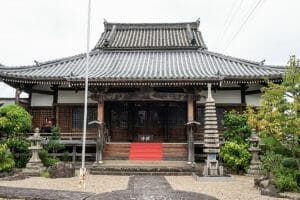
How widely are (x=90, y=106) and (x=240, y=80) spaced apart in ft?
30.4

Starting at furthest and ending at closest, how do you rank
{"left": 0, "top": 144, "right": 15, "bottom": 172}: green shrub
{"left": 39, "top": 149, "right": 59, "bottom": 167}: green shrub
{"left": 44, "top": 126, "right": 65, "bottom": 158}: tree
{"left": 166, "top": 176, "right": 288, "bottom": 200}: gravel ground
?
{"left": 44, "top": 126, "right": 65, "bottom": 158}: tree < {"left": 39, "top": 149, "right": 59, "bottom": 167}: green shrub < {"left": 0, "top": 144, "right": 15, "bottom": 172}: green shrub < {"left": 166, "top": 176, "right": 288, "bottom": 200}: gravel ground

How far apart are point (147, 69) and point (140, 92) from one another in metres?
2.33

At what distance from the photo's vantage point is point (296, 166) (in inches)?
431

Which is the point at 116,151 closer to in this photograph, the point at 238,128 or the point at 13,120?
the point at 13,120

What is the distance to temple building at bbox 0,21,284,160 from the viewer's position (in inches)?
679

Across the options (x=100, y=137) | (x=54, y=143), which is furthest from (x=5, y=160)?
(x=100, y=137)

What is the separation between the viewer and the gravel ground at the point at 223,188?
952 centimetres

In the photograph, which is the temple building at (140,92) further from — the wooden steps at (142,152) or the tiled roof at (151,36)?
the tiled roof at (151,36)

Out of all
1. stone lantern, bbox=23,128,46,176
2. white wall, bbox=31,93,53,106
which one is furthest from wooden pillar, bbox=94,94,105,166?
white wall, bbox=31,93,53,106

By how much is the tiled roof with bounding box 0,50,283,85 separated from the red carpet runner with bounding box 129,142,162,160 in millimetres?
3905

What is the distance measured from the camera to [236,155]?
15.3 meters

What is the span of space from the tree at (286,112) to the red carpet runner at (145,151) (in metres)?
7.43

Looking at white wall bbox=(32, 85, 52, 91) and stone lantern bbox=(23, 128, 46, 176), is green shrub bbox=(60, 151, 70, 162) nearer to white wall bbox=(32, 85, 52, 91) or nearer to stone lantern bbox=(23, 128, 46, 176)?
stone lantern bbox=(23, 128, 46, 176)

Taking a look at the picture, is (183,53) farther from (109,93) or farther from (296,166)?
(296,166)
